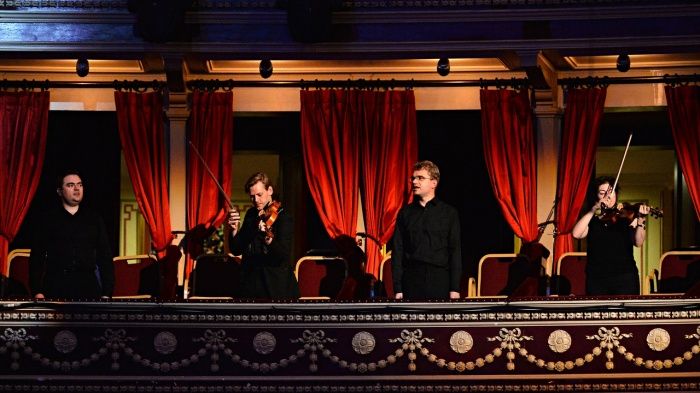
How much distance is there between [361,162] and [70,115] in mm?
2572

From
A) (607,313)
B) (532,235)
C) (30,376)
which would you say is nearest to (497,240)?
(532,235)

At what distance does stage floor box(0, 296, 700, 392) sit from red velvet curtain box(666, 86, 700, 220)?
3.90 metres

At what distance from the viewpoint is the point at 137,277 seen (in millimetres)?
10195

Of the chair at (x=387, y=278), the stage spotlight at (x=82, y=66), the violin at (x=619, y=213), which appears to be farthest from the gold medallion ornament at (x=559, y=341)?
the stage spotlight at (x=82, y=66)

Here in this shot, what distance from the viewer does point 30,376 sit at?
21.3ft

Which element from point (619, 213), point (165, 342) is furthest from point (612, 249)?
point (165, 342)

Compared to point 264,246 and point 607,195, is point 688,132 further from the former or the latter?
point 264,246

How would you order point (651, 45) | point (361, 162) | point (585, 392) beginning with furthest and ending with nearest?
point (361, 162) → point (651, 45) → point (585, 392)

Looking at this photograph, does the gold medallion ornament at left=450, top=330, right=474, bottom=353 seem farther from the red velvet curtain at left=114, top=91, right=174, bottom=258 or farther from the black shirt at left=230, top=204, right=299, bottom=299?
the red velvet curtain at left=114, top=91, right=174, bottom=258

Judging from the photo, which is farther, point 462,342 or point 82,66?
point 82,66

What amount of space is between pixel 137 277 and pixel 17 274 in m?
0.89

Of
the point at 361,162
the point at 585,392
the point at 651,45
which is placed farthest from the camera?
the point at 361,162

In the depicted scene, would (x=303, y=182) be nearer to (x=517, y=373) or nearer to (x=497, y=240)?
(x=497, y=240)

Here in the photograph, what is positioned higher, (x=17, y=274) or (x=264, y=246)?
(x=264, y=246)
